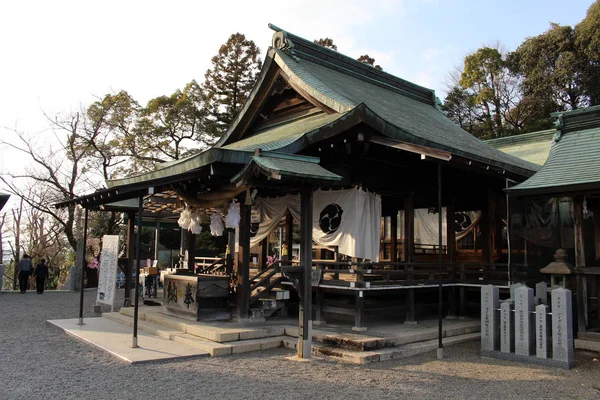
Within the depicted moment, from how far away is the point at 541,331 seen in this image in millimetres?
6727

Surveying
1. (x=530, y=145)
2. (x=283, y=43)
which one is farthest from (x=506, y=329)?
(x=530, y=145)

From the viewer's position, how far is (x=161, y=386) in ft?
17.1

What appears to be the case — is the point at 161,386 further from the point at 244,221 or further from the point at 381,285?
the point at 381,285

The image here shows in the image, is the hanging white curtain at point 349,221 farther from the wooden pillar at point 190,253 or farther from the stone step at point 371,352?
the wooden pillar at point 190,253

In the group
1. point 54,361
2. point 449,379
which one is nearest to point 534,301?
point 449,379

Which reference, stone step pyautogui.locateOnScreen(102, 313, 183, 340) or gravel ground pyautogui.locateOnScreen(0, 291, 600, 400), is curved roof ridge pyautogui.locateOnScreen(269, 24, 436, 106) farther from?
gravel ground pyautogui.locateOnScreen(0, 291, 600, 400)

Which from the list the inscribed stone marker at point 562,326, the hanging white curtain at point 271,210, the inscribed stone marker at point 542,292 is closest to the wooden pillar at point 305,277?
the hanging white curtain at point 271,210

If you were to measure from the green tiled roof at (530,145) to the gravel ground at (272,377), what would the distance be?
7.96m

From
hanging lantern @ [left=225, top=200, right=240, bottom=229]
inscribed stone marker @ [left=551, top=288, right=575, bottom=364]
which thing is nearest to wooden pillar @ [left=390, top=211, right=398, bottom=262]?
hanging lantern @ [left=225, top=200, right=240, bottom=229]

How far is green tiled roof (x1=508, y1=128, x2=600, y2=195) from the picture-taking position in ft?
25.1

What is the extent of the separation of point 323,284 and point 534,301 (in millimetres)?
3463

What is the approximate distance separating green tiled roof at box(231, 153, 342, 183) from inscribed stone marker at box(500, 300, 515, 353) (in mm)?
3338

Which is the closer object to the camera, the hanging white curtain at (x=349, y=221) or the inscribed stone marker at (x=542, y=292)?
the inscribed stone marker at (x=542, y=292)

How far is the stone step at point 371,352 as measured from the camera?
6.64 metres
